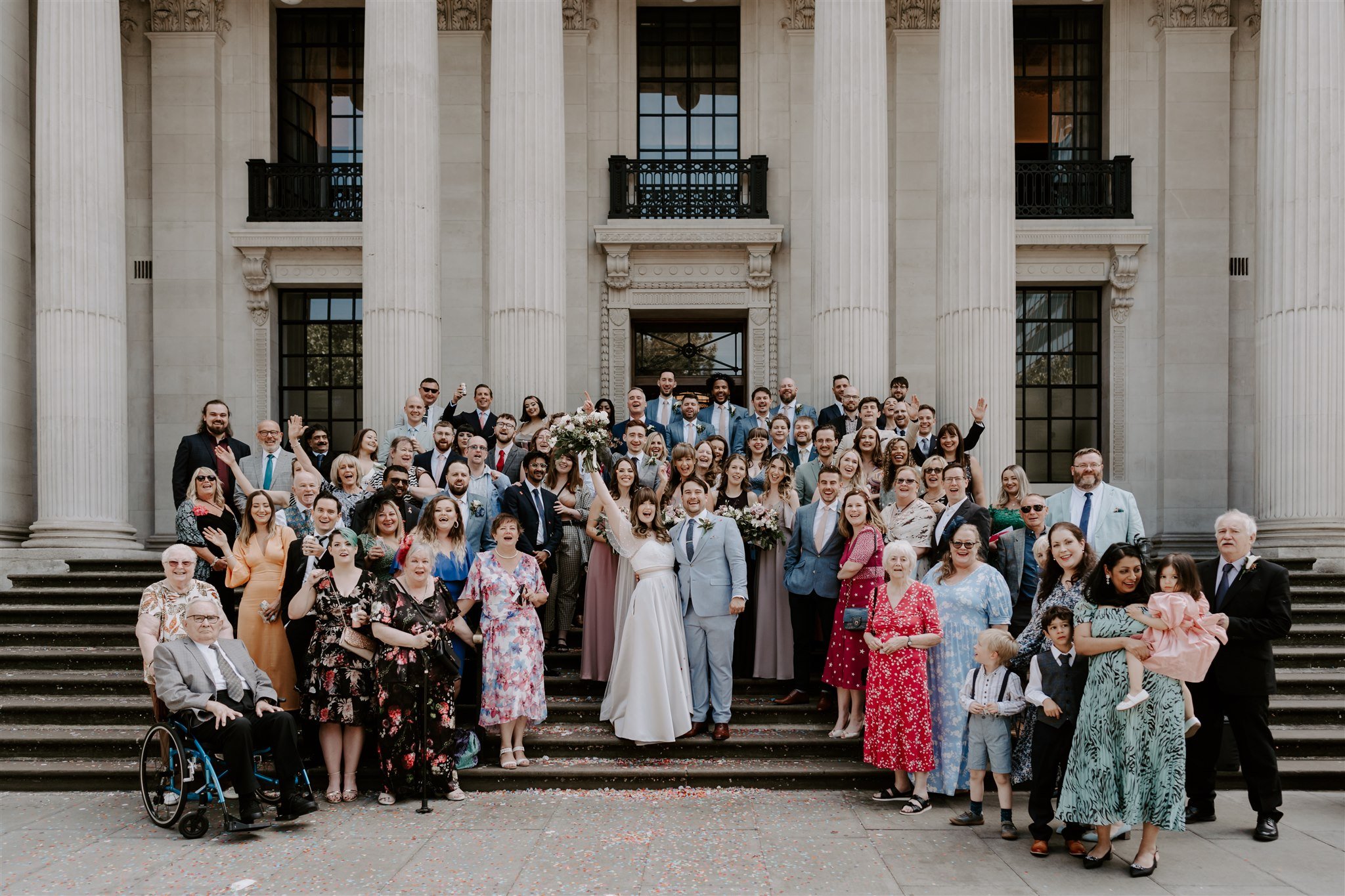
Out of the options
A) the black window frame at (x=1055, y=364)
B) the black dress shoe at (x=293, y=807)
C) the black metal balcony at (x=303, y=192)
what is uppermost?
the black metal balcony at (x=303, y=192)

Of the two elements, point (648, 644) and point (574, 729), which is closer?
point (648, 644)

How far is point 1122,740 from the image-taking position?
264 inches

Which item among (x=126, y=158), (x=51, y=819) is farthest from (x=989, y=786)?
(x=126, y=158)

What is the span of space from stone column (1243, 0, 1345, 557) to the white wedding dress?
31.4ft

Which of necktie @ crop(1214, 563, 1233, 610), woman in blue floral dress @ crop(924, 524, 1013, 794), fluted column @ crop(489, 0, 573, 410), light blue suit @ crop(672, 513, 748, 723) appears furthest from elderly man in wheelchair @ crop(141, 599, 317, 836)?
fluted column @ crop(489, 0, 573, 410)

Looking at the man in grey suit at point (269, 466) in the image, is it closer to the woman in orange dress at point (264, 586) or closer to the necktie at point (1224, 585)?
the woman in orange dress at point (264, 586)

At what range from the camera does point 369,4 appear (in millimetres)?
14719

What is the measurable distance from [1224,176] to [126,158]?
1914 centimetres

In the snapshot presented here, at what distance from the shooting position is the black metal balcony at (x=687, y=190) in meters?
18.3

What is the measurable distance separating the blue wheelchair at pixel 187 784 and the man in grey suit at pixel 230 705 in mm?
84

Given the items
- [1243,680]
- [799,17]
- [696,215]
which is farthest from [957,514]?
[799,17]

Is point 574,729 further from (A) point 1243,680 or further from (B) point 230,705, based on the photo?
(A) point 1243,680

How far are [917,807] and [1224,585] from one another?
2.85m

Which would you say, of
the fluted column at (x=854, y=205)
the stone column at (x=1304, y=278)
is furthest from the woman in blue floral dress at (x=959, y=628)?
the stone column at (x=1304, y=278)
